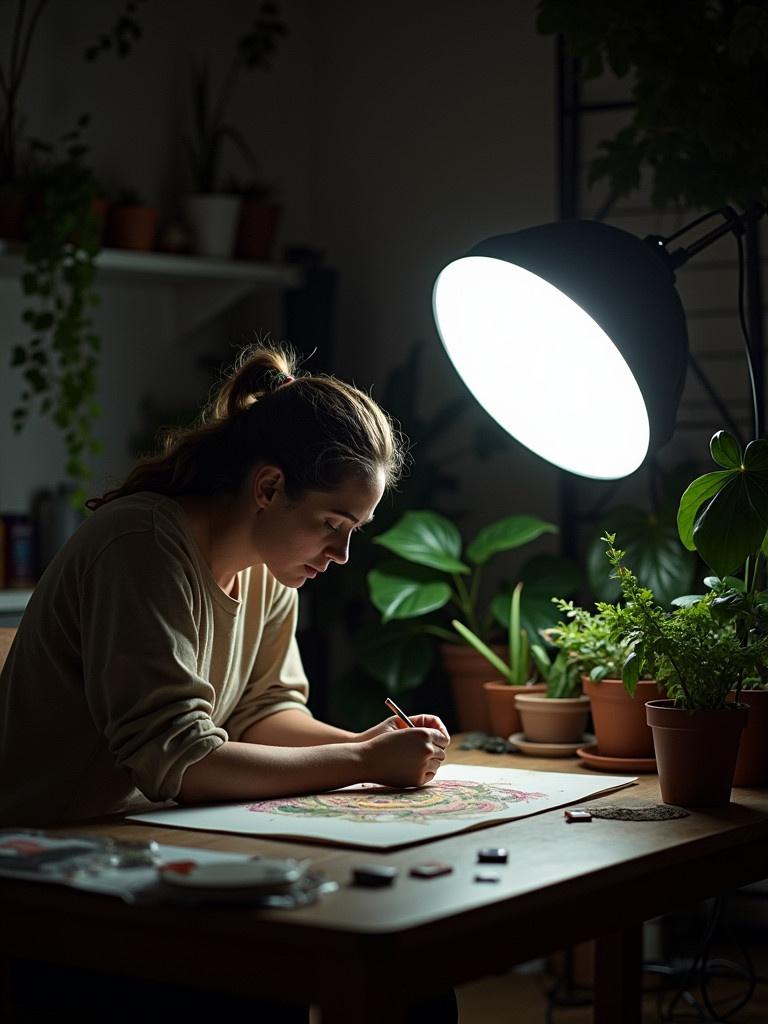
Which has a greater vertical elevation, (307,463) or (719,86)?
(719,86)

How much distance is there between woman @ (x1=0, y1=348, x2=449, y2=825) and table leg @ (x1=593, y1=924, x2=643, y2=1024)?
0.39m

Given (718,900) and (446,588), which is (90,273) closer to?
(446,588)

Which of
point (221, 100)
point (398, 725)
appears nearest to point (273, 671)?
point (398, 725)

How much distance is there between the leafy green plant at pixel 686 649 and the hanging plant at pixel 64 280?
1844mm

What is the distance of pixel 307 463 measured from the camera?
193 cm

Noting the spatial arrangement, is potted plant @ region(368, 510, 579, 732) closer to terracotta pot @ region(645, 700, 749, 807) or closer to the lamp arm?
the lamp arm

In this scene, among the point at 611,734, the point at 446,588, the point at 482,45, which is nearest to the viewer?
the point at 611,734

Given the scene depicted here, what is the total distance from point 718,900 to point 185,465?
112cm

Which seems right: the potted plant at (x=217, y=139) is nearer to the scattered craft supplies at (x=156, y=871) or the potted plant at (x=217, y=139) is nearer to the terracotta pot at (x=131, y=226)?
the terracotta pot at (x=131, y=226)

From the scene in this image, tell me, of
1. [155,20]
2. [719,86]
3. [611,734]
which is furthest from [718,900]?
[155,20]

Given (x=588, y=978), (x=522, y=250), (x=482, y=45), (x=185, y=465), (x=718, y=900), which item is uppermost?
(x=482, y=45)

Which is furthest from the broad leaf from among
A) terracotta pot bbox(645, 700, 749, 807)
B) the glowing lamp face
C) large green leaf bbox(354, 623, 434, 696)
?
large green leaf bbox(354, 623, 434, 696)

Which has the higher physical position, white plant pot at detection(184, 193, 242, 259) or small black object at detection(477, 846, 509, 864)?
white plant pot at detection(184, 193, 242, 259)

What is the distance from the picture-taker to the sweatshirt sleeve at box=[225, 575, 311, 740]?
222 centimetres
